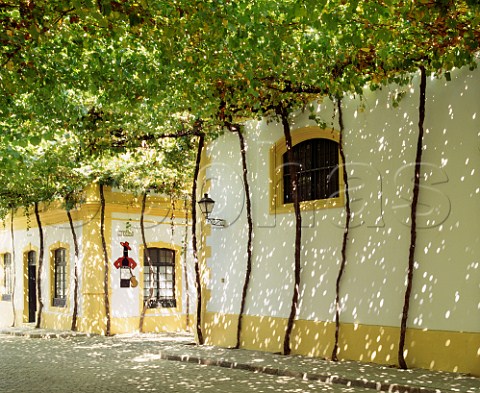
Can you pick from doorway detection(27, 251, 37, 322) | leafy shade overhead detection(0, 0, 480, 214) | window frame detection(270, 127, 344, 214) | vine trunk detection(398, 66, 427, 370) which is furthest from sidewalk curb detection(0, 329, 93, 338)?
vine trunk detection(398, 66, 427, 370)

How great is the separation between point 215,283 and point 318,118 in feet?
15.7

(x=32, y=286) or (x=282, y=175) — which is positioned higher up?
(x=282, y=175)

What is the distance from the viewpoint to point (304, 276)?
554 inches

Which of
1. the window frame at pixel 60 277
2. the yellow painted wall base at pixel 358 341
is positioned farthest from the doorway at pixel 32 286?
the yellow painted wall base at pixel 358 341

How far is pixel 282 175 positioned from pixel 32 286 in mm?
13586

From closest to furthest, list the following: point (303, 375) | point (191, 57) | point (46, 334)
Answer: point (191, 57)
point (303, 375)
point (46, 334)

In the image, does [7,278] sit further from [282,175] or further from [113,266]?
[282,175]

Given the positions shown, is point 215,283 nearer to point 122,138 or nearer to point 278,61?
point 122,138

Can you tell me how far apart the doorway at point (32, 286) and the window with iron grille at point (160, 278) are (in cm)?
513

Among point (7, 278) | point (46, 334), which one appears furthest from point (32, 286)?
point (46, 334)

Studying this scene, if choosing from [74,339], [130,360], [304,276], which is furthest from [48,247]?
[304,276]

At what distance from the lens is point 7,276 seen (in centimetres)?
2627

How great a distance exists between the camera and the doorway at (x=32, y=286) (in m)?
24.7

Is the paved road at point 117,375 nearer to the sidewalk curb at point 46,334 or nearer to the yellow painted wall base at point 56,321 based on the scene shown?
the sidewalk curb at point 46,334
